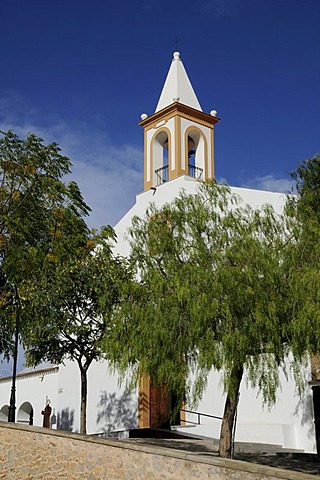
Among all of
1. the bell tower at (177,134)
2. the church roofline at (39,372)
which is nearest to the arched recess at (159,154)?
the bell tower at (177,134)

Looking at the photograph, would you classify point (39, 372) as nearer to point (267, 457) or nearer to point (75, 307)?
point (75, 307)

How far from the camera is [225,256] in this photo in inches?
408

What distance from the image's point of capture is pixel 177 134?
2127 cm

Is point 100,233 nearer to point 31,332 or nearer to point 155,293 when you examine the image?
point 31,332

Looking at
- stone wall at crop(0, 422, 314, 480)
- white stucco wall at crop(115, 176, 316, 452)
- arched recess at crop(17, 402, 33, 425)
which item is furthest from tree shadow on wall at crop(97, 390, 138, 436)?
stone wall at crop(0, 422, 314, 480)

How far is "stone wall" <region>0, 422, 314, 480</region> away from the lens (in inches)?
345

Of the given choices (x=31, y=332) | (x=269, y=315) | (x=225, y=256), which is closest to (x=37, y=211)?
(x=31, y=332)

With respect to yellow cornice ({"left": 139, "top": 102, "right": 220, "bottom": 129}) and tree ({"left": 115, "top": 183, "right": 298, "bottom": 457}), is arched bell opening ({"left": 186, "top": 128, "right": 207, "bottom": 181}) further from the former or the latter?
tree ({"left": 115, "top": 183, "right": 298, "bottom": 457})

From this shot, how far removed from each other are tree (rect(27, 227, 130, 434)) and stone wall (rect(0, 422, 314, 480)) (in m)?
3.39

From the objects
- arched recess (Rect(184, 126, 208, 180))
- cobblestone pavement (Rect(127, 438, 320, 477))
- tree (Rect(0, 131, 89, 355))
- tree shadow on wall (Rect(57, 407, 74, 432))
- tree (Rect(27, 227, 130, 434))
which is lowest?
cobblestone pavement (Rect(127, 438, 320, 477))

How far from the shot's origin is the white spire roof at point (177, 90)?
73.0 feet

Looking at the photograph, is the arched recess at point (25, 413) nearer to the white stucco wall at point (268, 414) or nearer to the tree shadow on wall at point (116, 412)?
the tree shadow on wall at point (116, 412)

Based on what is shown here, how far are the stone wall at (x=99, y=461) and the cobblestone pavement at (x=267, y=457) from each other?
2.65 m

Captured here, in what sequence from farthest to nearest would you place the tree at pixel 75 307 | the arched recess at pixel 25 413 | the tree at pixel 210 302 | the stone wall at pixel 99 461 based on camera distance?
the arched recess at pixel 25 413, the tree at pixel 75 307, the tree at pixel 210 302, the stone wall at pixel 99 461
